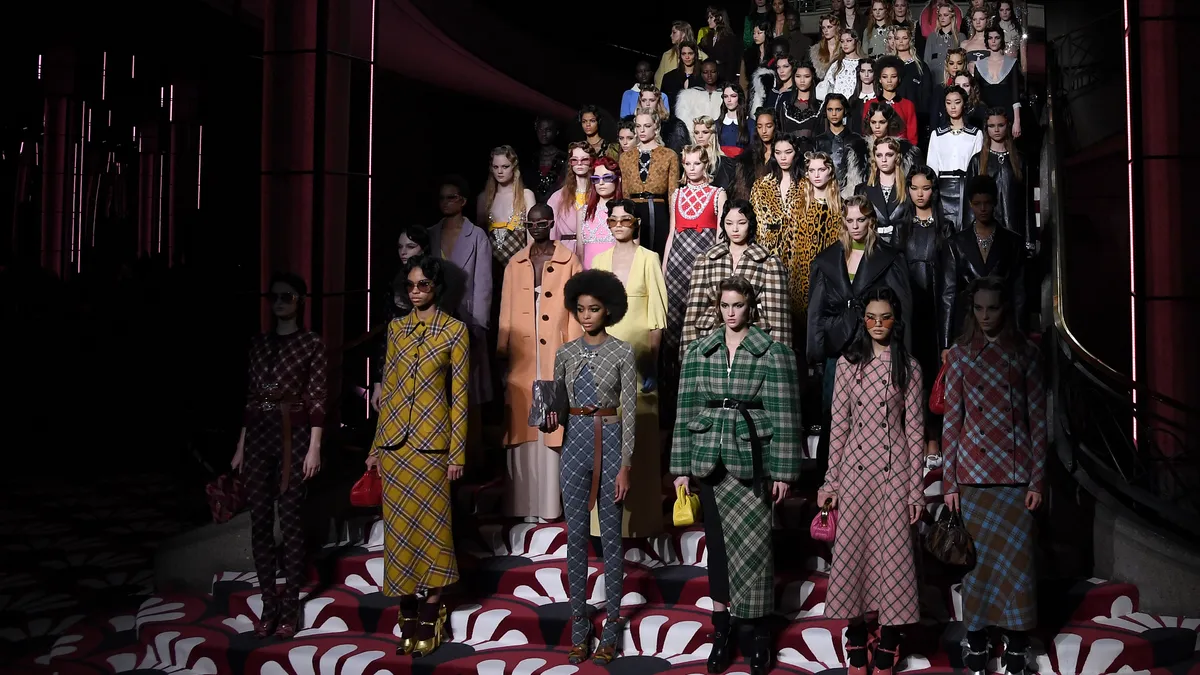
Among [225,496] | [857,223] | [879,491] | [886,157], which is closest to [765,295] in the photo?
[857,223]

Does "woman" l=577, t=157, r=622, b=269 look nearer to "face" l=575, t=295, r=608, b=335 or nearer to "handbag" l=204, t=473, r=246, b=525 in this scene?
"face" l=575, t=295, r=608, b=335

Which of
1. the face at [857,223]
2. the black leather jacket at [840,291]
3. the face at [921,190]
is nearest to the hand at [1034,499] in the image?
the black leather jacket at [840,291]

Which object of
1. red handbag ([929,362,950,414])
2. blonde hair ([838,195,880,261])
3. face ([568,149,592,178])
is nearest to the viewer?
red handbag ([929,362,950,414])

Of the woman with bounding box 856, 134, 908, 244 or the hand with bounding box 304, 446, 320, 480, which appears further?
the woman with bounding box 856, 134, 908, 244

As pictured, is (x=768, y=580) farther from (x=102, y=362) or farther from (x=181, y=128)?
(x=181, y=128)

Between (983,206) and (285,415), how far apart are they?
3.98m

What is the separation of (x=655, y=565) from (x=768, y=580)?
1.08 meters

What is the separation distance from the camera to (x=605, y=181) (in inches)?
258

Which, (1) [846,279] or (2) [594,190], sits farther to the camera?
(2) [594,190]

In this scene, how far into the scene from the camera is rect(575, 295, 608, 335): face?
5082 millimetres

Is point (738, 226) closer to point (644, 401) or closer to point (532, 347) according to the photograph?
point (644, 401)

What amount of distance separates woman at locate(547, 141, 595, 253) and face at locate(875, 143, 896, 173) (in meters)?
1.78

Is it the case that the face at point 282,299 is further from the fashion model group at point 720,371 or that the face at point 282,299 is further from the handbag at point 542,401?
the handbag at point 542,401

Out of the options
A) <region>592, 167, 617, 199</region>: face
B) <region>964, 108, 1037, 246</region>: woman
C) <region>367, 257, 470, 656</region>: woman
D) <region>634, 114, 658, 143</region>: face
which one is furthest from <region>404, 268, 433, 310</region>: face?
<region>964, 108, 1037, 246</region>: woman
